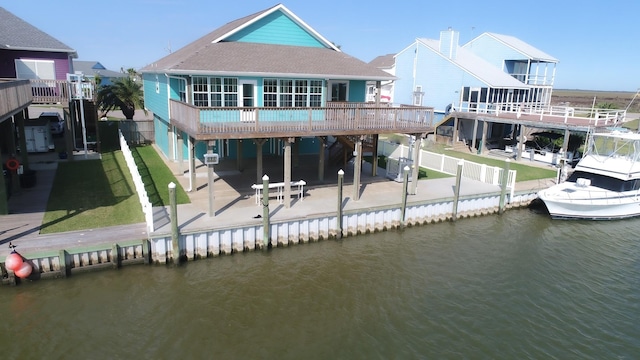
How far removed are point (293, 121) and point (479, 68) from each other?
25.4 metres

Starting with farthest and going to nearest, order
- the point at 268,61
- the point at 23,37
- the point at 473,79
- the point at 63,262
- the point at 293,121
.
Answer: the point at 473,79 → the point at 23,37 → the point at 268,61 → the point at 293,121 → the point at 63,262

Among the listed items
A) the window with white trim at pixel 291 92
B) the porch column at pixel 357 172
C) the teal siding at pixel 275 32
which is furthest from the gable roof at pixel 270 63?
the porch column at pixel 357 172

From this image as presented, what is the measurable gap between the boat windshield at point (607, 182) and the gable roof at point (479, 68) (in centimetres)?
1357

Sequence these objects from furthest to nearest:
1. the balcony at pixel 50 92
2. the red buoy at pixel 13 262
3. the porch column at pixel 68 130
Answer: the porch column at pixel 68 130 < the balcony at pixel 50 92 < the red buoy at pixel 13 262

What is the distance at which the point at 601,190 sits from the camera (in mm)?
21172

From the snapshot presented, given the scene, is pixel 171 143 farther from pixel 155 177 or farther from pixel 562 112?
pixel 562 112

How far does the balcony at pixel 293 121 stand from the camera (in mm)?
16469

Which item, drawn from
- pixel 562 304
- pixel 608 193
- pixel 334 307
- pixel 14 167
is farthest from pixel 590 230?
pixel 14 167

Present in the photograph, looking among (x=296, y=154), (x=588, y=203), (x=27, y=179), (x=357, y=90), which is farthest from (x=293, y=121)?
(x=588, y=203)

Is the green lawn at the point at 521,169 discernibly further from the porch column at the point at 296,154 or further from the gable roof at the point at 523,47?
the gable roof at the point at 523,47

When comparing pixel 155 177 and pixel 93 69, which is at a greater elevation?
pixel 93 69

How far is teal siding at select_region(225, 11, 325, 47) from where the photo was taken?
23228mm

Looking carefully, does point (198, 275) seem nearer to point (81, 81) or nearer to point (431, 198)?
point (431, 198)

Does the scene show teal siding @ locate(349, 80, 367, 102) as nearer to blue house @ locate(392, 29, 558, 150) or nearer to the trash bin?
blue house @ locate(392, 29, 558, 150)
